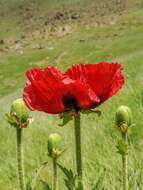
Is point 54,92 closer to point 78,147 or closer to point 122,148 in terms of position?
point 78,147

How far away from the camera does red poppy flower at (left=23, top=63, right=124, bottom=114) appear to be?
7.64 ft

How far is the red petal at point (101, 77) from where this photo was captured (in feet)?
A: 7.73

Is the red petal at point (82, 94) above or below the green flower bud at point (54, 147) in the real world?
above

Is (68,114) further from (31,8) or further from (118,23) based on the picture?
(31,8)

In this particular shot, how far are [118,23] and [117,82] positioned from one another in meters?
65.2

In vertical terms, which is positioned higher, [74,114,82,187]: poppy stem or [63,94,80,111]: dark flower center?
[63,94,80,111]: dark flower center

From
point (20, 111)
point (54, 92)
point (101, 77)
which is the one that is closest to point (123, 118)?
point (101, 77)

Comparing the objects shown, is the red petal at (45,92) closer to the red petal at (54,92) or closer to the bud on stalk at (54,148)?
the red petal at (54,92)

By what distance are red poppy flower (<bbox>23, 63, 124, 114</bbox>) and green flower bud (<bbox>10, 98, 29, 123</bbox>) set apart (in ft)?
0.18

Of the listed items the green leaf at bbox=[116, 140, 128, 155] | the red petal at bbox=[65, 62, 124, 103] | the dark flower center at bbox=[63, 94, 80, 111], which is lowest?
the green leaf at bbox=[116, 140, 128, 155]

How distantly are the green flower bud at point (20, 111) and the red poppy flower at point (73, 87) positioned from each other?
5 cm

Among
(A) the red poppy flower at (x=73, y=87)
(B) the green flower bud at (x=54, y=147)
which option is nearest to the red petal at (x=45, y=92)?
(A) the red poppy flower at (x=73, y=87)

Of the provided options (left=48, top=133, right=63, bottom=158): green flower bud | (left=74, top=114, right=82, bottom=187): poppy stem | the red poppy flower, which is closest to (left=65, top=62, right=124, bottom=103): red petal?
the red poppy flower

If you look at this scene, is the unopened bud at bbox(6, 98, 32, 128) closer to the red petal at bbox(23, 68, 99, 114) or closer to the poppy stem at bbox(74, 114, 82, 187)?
the red petal at bbox(23, 68, 99, 114)
